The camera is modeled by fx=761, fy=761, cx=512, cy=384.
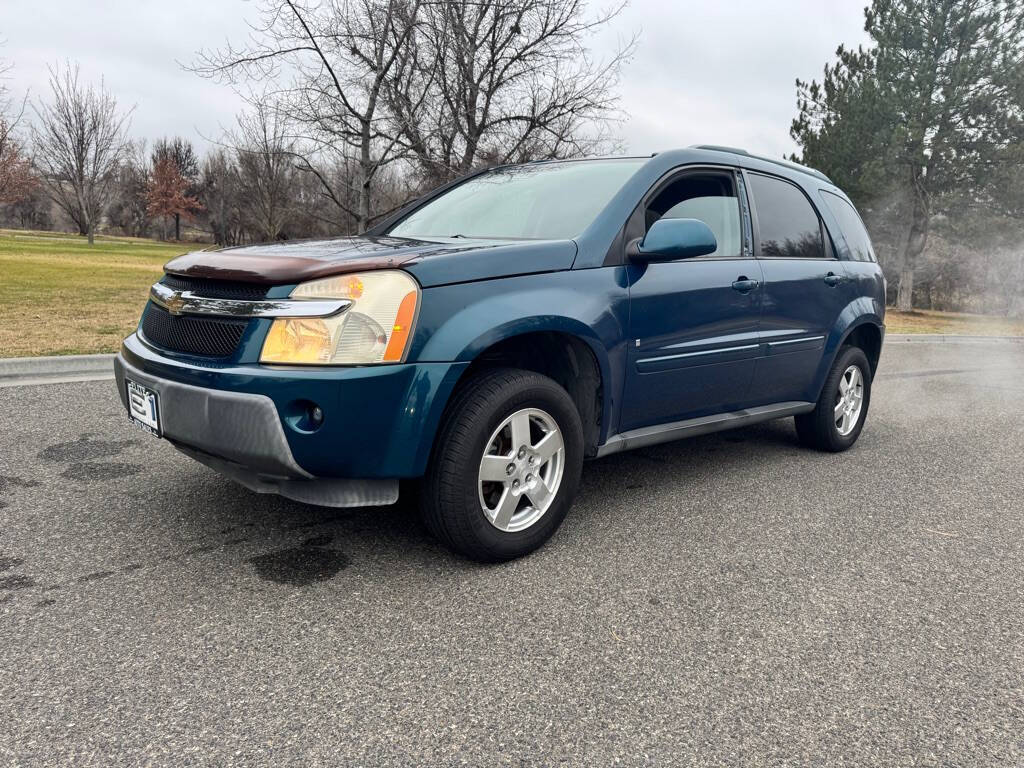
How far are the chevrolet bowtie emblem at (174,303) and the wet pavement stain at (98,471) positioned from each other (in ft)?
4.11

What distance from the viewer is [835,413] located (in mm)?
4797

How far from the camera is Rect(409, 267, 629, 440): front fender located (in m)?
2.64

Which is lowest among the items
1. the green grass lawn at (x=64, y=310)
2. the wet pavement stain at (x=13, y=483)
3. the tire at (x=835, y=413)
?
the wet pavement stain at (x=13, y=483)

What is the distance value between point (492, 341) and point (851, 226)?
3.39 metres

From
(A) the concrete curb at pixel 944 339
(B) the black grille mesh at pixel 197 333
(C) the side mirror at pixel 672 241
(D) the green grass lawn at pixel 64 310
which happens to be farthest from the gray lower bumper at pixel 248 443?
(A) the concrete curb at pixel 944 339

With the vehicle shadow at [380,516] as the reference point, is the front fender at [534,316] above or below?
above

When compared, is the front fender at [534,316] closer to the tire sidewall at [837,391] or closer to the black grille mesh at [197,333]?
the black grille mesh at [197,333]

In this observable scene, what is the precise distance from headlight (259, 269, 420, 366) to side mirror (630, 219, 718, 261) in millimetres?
1153

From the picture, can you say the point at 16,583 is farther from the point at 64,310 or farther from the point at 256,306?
the point at 64,310

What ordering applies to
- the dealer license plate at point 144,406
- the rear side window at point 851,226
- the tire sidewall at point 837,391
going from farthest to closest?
the rear side window at point 851,226
the tire sidewall at point 837,391
the dealer license plate at point 144,406

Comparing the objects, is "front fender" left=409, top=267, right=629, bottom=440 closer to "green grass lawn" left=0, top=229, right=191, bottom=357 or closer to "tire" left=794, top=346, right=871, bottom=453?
"tire" left=794, top=346, right=871, bottom=453

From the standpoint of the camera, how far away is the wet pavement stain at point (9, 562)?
2723mm

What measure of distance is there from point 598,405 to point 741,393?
3.62 ft

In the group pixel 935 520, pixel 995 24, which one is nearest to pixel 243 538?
pixel 935 520
